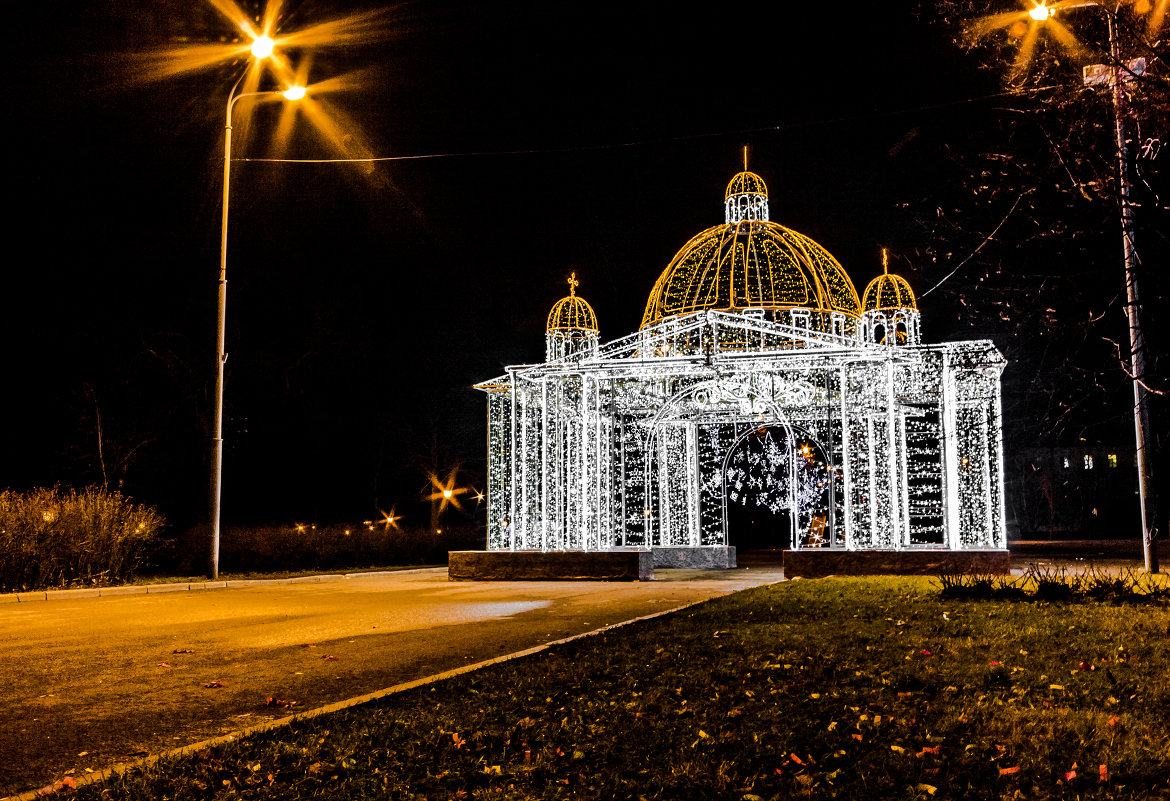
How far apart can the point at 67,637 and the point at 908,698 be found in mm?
9678

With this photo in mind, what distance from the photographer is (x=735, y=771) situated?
4.79m

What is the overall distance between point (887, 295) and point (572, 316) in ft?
26.3

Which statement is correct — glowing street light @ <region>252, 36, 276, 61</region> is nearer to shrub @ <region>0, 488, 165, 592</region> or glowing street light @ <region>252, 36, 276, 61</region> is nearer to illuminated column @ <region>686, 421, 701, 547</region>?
shrub @ <region>0, 488, 165, 592</region>

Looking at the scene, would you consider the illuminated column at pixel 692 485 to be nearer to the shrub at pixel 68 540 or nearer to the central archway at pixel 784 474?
the central archway at pixel 784 474

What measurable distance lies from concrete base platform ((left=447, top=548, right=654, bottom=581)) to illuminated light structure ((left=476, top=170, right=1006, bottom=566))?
492mm

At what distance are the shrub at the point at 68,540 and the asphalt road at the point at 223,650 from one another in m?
2.22

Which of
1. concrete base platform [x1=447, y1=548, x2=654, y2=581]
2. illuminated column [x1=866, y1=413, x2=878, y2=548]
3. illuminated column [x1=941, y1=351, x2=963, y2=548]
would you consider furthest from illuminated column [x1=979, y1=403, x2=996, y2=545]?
concrete base platform [x1=447, y1=548, x2=654, y2=581]

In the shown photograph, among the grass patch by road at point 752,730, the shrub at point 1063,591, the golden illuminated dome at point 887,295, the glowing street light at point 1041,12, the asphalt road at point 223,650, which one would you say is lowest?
the asphalt road at point 223,650

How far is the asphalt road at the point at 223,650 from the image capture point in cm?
648

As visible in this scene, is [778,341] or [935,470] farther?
[935,470]

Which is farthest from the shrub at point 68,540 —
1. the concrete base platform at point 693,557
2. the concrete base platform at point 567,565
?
the concrete base platform at point 693,557

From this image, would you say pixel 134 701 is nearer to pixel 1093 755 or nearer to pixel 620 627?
pixel 620 627

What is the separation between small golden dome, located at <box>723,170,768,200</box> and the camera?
80.3 feet

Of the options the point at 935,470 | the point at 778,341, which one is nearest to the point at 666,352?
the point at 778,341
